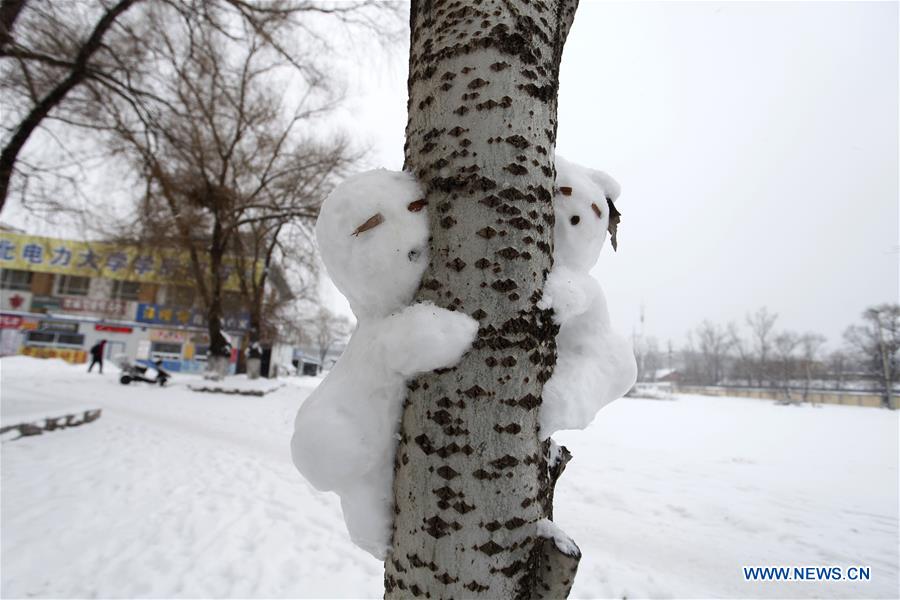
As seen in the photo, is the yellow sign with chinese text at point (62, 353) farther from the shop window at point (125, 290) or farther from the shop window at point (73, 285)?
the shop window at point (125, 290)

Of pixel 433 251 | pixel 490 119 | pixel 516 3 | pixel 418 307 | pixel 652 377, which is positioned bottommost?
pixel 652 377

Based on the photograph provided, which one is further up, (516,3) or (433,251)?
(516,3)

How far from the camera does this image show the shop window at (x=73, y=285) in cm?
2422

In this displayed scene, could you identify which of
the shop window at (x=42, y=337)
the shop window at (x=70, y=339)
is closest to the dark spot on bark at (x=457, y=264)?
the shop window at (x=70, y=339)

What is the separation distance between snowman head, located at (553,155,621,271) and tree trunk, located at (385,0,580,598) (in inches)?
4.1

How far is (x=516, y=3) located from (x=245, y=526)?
161 inches

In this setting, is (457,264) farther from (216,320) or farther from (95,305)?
(95,305)

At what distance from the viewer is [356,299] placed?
1.08 metres

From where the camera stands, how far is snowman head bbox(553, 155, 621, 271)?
3.74ft

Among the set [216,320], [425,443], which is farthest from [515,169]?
[216,320]

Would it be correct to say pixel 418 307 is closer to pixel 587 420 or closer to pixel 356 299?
pixel 356 299

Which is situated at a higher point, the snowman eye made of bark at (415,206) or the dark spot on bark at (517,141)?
the dark spot on bark at (517,141)

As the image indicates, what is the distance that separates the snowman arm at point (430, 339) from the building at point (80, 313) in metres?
23.8

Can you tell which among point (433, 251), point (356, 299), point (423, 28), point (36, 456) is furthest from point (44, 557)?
point (423, 28)
